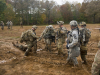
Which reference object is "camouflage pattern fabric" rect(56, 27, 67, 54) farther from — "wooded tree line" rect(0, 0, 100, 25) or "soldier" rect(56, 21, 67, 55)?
"wooded tree line" rect(0, 0, 100, 25)

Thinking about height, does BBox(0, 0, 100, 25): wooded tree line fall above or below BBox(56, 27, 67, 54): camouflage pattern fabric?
above

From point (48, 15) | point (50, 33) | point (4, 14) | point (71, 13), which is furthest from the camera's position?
point (71, 13)

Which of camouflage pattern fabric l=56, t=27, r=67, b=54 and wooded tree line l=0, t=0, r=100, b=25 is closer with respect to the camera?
camouflage pattern fabric l=56, t=27, r=67, b=54

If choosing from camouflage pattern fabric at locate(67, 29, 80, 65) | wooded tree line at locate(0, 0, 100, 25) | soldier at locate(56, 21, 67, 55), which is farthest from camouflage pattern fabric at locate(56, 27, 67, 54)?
wooded tree line at locate(0, 0, 100, 25)

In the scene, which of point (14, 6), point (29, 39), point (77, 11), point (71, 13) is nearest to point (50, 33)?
point (29, 39)

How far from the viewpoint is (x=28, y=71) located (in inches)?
170

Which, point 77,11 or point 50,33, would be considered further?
point 77,11

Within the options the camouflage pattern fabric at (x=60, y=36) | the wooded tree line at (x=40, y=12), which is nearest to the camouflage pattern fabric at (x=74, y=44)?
the camouflage pattern fabric at (x=60, y=36)

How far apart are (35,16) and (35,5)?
3.99 metres

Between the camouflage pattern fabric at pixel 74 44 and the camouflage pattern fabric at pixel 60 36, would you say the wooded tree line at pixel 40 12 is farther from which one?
the camouflage pattern fabric at pixel 74 44

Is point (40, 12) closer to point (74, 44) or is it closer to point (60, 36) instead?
point (60, 36)

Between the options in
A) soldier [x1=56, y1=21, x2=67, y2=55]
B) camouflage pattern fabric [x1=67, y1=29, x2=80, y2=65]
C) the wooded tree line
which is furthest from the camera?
the wooded tree line

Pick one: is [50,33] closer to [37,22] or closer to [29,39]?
[29,39]

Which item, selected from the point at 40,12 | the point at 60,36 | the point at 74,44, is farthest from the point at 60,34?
the point at 40,12
